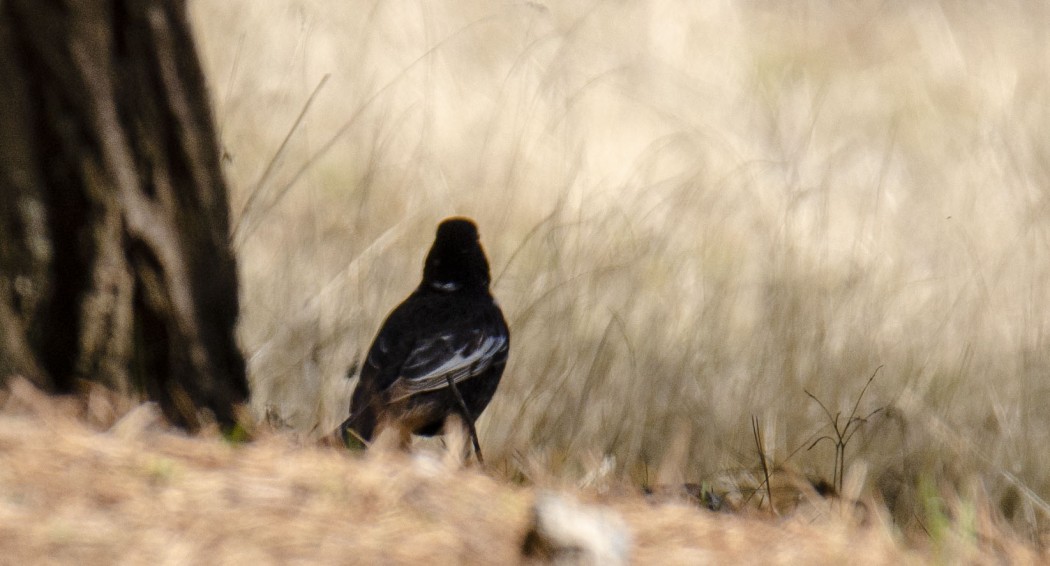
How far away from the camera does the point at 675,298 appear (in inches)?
215

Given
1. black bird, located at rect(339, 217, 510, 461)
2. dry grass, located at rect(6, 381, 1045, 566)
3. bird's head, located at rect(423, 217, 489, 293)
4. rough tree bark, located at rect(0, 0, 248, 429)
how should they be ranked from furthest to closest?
bird's head, located at rect(423, 217, 489, 293) < black bird, located at rect(339, 217, 510, 461) < rough tree bark, located at rect(0, 0, 248, 429) < dry grass, located at rect(6, 381, 1045, 566)

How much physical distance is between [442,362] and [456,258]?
1.65 ft

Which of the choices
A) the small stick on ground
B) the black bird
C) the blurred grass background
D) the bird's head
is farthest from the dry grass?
the bird's head

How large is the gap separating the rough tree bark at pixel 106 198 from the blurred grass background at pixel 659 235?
1.47 feet

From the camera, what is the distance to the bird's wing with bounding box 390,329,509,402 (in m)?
4.54

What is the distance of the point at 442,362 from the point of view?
4582 millimetres

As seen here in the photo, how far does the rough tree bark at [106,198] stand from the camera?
3152 millimetres

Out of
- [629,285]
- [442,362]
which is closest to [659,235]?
[629,285]

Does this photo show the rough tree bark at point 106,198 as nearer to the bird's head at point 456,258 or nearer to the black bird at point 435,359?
the black bird at point 435,359

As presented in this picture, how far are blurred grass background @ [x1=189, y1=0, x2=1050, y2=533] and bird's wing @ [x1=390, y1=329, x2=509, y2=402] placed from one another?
0.22 metres

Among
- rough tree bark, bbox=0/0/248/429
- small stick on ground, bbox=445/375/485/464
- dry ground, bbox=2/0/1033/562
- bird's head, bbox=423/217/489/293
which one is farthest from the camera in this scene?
bird's head, bbox=423/217/489/293

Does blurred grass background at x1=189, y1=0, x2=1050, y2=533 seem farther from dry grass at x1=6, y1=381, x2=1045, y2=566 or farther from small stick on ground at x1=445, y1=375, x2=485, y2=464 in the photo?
dry grass at x1=6, y1=381, x2=1045, y2=566

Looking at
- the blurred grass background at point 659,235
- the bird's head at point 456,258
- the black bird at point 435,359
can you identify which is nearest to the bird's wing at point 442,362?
the black bird at point 435,359

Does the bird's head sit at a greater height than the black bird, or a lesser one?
greater
